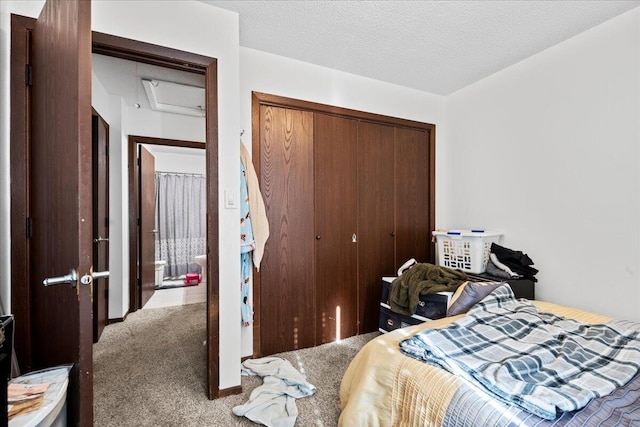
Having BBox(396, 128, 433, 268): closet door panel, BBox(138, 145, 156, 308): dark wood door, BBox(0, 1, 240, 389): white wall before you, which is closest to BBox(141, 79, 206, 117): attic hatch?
BBox(138, 145, 156, 308): dark wood door

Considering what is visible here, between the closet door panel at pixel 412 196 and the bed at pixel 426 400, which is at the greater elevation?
the closet door panel at pixel 412 196

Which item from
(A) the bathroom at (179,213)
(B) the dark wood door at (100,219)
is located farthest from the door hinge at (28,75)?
(A) the bathroom at (179,213)

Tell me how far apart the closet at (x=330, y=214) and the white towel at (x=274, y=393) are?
9.4 inches

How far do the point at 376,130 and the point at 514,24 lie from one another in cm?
129

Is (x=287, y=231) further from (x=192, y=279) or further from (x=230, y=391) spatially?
(x=192, y=279)

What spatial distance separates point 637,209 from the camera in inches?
78.0

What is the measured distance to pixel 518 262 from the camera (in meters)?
2.53

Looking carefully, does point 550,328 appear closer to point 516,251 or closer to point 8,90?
point 516,251

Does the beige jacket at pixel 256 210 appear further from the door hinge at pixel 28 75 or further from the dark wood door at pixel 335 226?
the door hinge at pixel 28 75

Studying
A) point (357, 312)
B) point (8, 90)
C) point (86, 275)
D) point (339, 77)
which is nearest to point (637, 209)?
point (357, 312)

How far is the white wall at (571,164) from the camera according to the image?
2.03 m

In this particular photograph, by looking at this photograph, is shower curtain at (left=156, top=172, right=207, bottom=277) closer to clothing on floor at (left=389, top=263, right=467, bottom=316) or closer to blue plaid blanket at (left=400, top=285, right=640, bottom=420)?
clothing on floor at (left=389, top=263, right=467, bottom=316)

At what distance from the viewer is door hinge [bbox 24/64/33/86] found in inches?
63.1

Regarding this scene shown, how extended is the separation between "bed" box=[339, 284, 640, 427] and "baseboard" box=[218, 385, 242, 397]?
2.53ft
